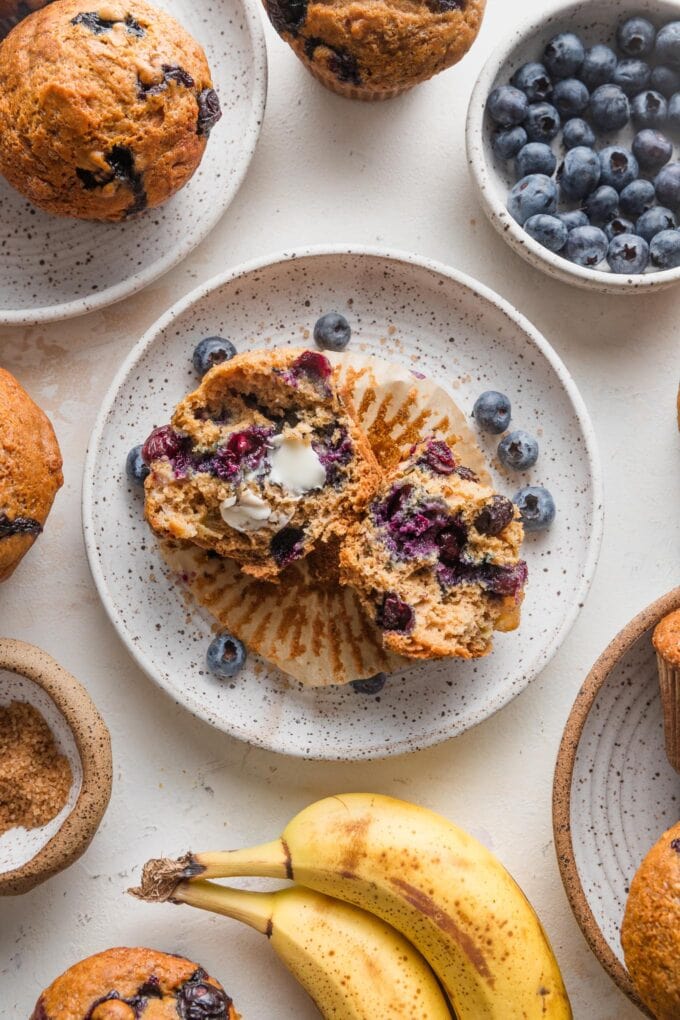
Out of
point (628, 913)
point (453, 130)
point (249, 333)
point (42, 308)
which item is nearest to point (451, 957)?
point (628, 913)

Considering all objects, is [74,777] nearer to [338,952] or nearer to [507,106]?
[338,952]

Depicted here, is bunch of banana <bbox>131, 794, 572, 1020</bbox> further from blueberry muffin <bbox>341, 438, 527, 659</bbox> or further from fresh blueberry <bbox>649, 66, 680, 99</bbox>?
fresh blueberry <bbox>649, 66, 680, 99</bbox>

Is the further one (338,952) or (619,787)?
(619,787)

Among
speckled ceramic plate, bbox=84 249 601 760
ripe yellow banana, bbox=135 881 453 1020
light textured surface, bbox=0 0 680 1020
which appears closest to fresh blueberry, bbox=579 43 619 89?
light textured surface, bbox=0 0 680 1020

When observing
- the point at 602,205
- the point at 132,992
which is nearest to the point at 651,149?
the point at 602,205

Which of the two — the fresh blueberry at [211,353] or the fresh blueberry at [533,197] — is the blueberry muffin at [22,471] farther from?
the fresh blueberry at [533,197]
